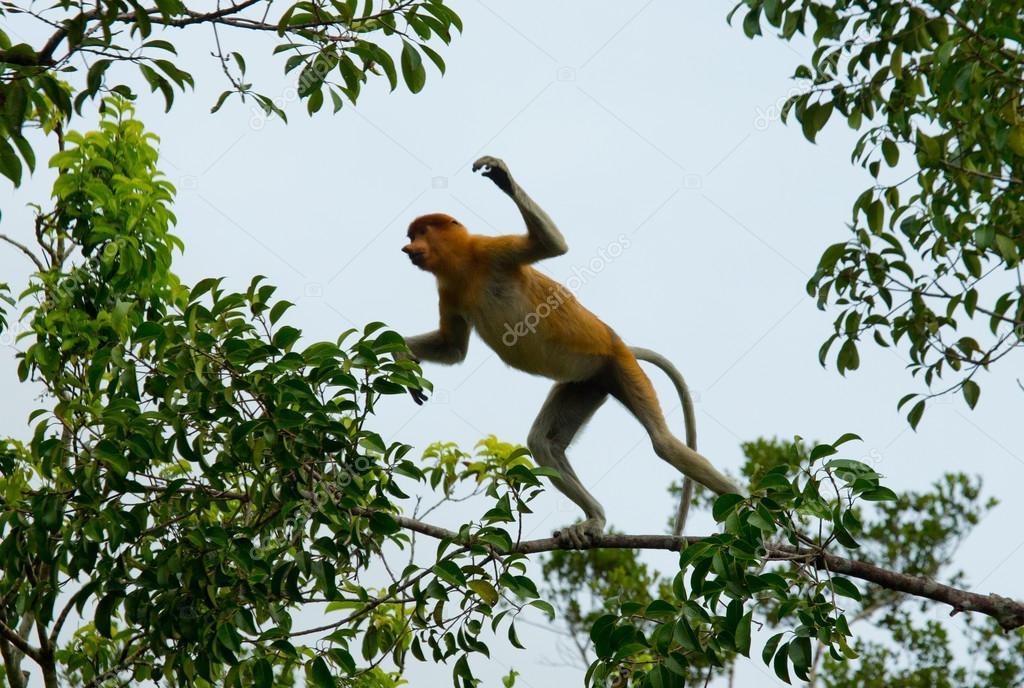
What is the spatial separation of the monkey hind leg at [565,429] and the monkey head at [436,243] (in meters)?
0.80

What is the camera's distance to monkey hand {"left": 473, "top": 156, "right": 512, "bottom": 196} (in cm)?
377

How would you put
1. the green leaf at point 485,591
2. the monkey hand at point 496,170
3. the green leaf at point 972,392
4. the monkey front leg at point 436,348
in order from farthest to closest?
the monkey front leg at point 436,348 → the green leaf at point 972,392 → the monkey hand at point 496,170 → the green leaf at point 485,591

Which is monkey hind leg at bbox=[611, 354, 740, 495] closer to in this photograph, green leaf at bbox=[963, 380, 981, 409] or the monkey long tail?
the monkey long tail

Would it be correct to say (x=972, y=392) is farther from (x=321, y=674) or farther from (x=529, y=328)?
(x=321, y=674)

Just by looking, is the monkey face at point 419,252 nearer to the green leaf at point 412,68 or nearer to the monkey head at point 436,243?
the monkey head at point 436,243

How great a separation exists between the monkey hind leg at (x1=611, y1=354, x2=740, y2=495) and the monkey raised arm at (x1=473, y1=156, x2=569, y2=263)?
73cm

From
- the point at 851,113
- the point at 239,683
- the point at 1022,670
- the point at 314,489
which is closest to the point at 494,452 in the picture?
the point at 314,489

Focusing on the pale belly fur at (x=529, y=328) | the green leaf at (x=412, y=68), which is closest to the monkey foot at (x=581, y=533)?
the pale belly fur at (x=529, y=328)

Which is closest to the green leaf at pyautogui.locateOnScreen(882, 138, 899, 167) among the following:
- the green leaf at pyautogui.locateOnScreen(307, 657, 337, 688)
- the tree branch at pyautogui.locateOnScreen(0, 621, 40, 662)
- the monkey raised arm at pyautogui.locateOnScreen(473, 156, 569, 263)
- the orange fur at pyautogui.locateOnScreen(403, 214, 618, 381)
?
the monkey raised arm at pyautogui.locateOnScreen(473, 156, 569, 263)

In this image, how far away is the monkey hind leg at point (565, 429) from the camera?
459 centimetres

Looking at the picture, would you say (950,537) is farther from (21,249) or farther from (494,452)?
(21,249)

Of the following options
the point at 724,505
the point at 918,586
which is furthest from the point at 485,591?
the point at 918,586

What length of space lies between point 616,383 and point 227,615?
237cm

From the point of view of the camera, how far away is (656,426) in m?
4.73
